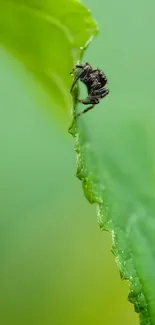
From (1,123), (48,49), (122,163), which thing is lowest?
(122,163)

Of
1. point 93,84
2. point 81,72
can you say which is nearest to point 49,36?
point 81,72

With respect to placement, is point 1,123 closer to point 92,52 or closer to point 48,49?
point 92,52

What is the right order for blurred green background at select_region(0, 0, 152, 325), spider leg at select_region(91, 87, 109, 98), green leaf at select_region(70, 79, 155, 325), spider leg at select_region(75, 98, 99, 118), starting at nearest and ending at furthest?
green leaf at select_region(70, 79, 155, 325) → spider leg at select_region(75, 98, 99, 118) → spider leg at select_region(91, 87, 109, 98) → blurred green background at select_region(0, 0, 152, 325)

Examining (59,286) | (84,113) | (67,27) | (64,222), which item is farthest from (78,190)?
(67,27)

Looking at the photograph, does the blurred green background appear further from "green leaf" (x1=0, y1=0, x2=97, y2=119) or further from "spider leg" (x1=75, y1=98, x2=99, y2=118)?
"green leaf" (x1=0, y1=0, x2=97, y2=119)

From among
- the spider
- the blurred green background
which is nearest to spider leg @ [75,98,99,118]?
the spider

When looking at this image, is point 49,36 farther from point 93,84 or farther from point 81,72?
point 93,84
